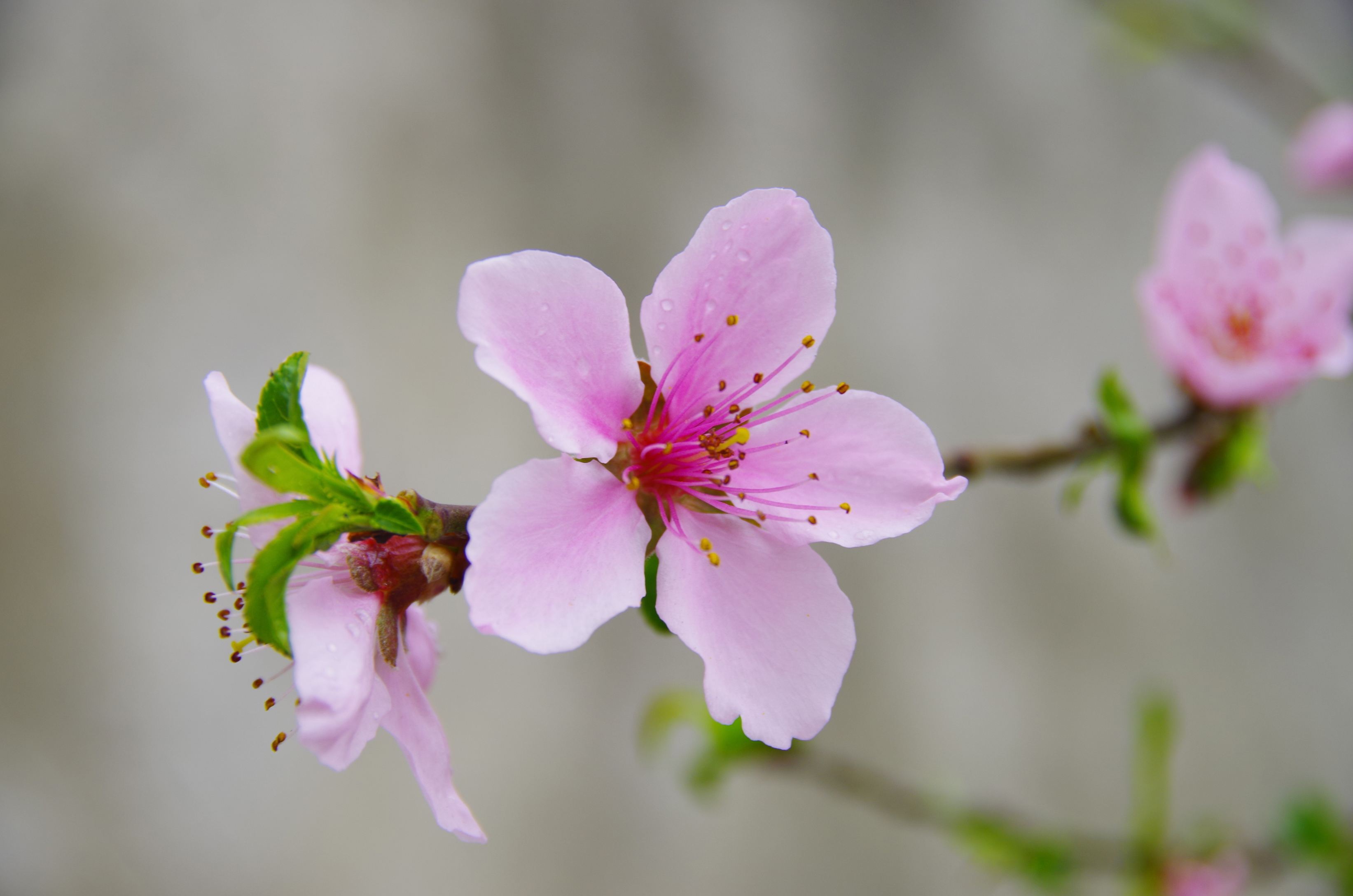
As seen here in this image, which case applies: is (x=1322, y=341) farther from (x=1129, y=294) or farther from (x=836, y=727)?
(x=1129, y=294)

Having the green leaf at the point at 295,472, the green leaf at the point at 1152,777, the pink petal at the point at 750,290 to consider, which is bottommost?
the green leaf at the point at 295,472

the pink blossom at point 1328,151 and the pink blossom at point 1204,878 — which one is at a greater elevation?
the pink blossom at point 1328,151

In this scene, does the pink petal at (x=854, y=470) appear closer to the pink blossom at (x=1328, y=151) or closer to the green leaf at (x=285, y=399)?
the green leaf at (x=285, y=399)

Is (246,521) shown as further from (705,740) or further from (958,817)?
(958,817)

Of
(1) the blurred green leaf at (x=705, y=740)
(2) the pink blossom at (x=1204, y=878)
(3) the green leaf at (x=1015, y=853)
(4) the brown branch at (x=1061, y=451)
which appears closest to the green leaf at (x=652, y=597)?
(4) the brown branch at (x=1061, y=451)

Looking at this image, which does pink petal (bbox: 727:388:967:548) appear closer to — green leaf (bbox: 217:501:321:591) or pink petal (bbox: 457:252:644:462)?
pink petal (bbox: 457:252:644:462)

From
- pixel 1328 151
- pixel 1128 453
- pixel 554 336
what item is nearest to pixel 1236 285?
pixel 1128 453
